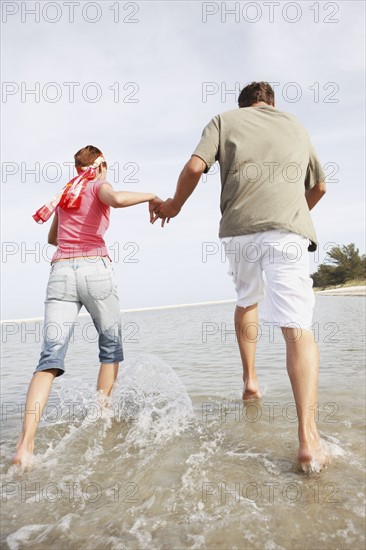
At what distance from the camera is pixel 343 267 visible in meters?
37.3

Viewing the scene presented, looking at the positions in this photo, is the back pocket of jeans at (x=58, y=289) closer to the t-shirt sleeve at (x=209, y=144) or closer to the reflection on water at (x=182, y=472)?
the reflection on water at (x=182, y=472)

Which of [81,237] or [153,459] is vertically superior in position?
[81,237]

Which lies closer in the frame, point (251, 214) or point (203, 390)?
point (251, 214)

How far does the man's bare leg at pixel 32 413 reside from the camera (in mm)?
2664

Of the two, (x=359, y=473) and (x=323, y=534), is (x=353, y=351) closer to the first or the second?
(x=359, y=473)

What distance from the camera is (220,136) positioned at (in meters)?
2.80

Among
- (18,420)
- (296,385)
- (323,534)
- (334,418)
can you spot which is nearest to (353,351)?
(334,418)

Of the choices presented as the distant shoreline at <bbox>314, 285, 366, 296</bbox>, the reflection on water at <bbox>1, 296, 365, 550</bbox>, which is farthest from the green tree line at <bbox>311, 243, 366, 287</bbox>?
the reflection on water at <bbox>1, 296, 365, 550</bbox>

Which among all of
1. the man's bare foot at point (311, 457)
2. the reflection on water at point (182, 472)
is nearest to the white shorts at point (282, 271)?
the man's bare foot at point (311, 457)

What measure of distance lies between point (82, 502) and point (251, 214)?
1791 mm

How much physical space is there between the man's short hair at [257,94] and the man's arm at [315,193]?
650 millimetres

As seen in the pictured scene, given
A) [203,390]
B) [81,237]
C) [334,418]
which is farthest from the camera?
[203,390]

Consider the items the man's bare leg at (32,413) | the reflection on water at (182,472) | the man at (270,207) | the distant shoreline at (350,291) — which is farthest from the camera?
the distant shoreline at (350,291)

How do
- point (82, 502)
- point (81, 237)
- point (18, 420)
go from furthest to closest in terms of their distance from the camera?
point (18, 420) → point (81, 237) → point (82, 502)
